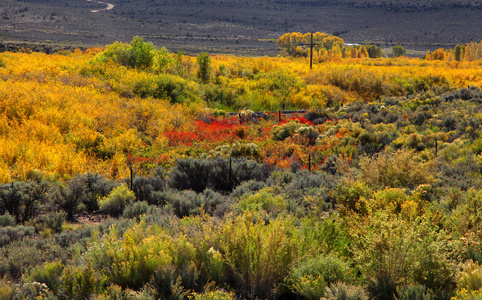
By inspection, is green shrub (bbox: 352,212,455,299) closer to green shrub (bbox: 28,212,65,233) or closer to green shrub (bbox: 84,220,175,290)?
green shrub (bbox: 84,220,175,290)

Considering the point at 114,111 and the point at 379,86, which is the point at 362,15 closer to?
the point at 379,86

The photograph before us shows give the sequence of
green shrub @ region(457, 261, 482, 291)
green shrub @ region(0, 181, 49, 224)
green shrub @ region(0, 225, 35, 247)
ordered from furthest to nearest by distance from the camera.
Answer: green shrub @ region(0, 181, 49, 224) → green shrub @ region(0, 225, 35, 247) → green shrub @ region(457, 261, 482, 291)

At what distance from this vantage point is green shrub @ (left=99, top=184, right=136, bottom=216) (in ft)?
25.0

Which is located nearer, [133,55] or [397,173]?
[397,173]

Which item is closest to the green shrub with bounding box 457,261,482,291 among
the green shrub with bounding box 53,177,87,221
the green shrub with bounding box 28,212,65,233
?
the green shrub with bounding box 28,212,65,233

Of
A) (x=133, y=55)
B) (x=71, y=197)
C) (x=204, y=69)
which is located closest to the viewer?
(x=71, y=197)

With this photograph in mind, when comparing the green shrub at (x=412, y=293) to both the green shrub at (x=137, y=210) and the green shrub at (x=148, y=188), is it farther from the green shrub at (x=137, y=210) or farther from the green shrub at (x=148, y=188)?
the green shrub at (x=148, y=188)

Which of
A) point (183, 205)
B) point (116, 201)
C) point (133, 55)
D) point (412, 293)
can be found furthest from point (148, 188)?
point (133, 55)

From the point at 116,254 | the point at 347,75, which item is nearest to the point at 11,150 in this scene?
the point at 116,254

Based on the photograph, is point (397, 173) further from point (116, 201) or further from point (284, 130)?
point (284, 130)

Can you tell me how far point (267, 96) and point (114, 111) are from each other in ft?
34.3

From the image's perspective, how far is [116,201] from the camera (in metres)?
7.73

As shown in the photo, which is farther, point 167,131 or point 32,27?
point 32,27

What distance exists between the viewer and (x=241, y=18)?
10756cm
